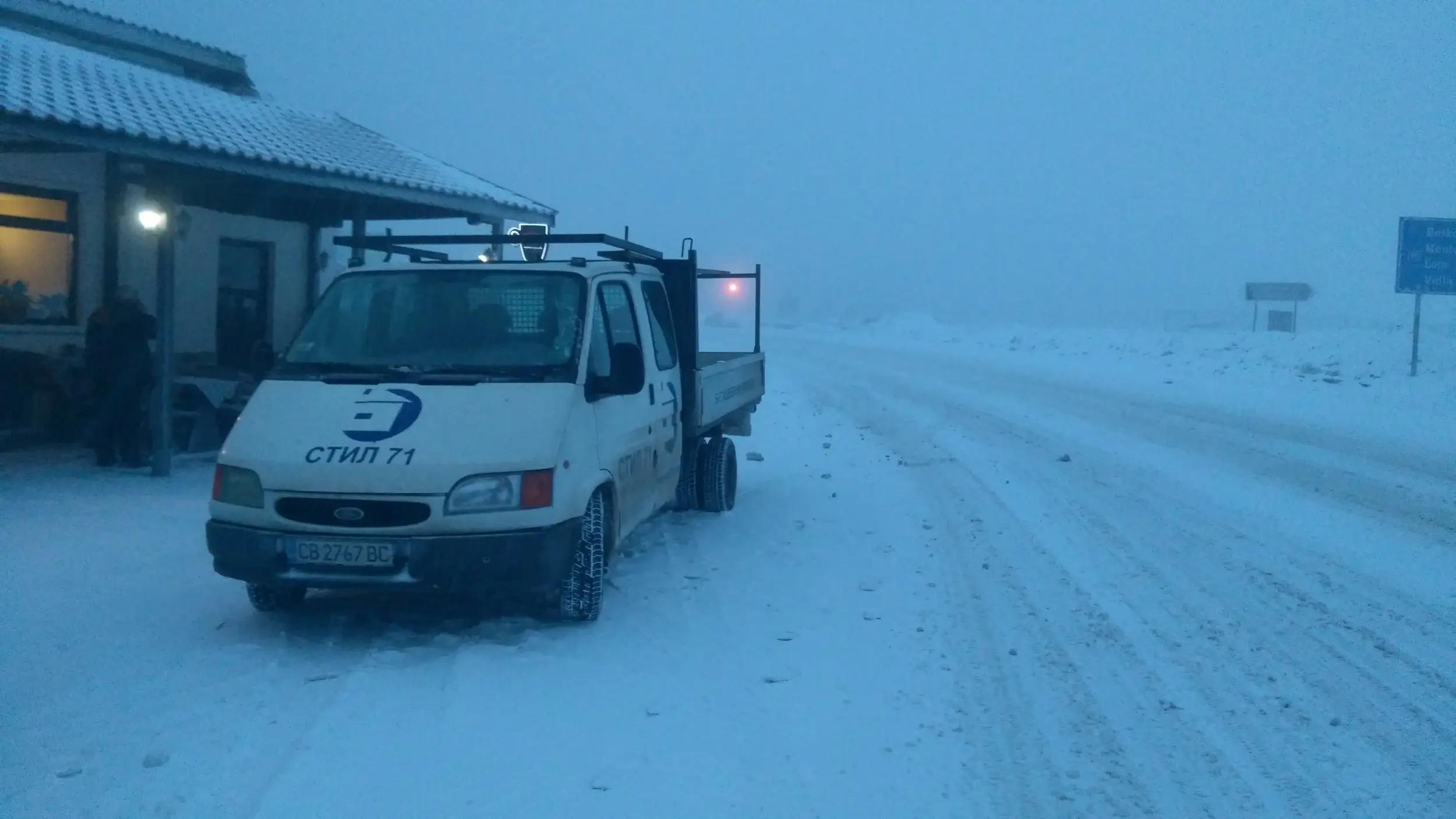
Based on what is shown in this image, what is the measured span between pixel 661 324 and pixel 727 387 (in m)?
1.53

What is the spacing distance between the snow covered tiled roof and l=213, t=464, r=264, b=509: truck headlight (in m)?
4.64

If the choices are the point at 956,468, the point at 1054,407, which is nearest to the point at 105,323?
the point at 956,468

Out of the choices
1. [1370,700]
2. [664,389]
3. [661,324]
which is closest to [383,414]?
[664,389]

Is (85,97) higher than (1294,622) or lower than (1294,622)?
higher

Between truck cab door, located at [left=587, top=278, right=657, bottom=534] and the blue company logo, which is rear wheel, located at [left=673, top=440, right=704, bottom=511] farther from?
the blue company logo

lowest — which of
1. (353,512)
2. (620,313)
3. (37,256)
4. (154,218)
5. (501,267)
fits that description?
(353,512)

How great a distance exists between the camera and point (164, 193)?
1102 centimetres

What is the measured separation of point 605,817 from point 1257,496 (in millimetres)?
7893

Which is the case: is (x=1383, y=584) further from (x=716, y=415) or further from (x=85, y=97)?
→ (x=85, y=97)

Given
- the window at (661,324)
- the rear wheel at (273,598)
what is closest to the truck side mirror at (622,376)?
the window at (661,324)

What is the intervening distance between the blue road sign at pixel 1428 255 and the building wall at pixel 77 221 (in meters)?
20.7

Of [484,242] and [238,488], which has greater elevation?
[484,242]

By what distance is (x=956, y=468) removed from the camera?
11836 millimetres

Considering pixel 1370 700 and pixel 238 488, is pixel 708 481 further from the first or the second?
pixel 1370 700
